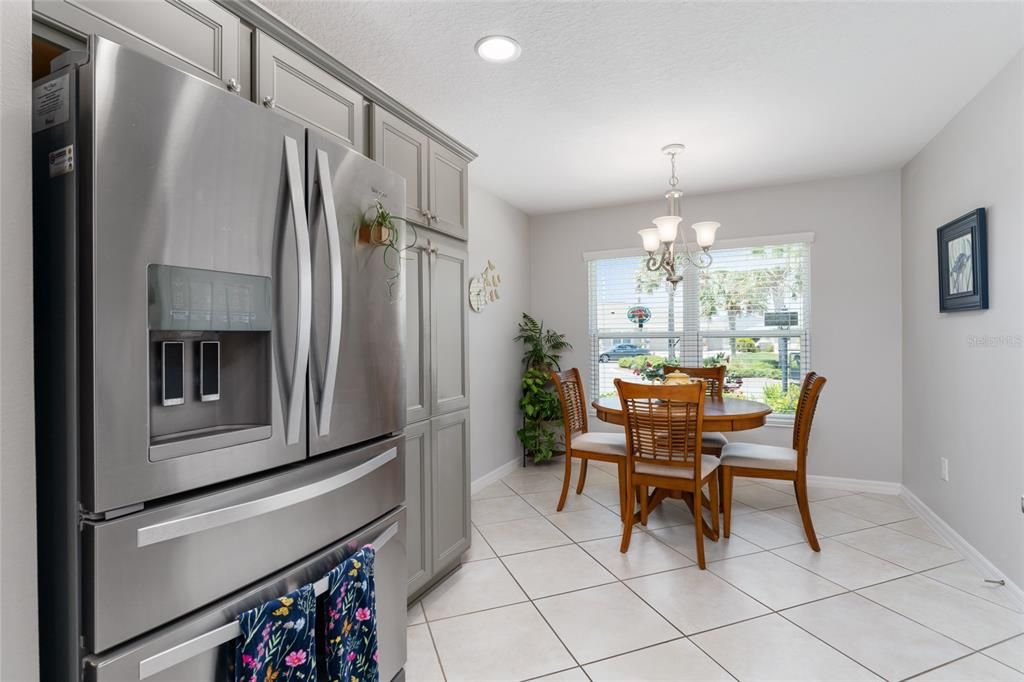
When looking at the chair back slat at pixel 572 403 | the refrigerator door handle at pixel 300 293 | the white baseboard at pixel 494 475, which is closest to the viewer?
the refrigerator door handle at pixel 300 293

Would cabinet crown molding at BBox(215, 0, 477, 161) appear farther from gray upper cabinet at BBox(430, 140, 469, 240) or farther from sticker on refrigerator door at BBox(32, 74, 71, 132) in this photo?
sticker on refrigerator door at BBox(32, 74, 71, 132)

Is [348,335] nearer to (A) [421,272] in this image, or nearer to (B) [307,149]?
(B) [307,149]

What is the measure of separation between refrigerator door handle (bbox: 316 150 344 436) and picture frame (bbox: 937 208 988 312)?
3171 mm

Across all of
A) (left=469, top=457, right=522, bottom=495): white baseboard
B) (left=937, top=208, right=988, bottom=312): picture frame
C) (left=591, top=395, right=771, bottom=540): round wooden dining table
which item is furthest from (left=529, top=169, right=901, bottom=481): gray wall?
(left=469, top=457, right=522, bottom=495): white baseboard

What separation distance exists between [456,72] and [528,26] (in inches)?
19.1

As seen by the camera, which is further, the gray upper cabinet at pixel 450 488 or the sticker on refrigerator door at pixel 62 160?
the gray upper cabinet at pixel 450 488

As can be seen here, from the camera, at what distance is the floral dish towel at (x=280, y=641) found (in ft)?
3.57

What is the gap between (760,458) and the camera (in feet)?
10.1

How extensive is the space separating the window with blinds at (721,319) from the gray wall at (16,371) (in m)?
4.49

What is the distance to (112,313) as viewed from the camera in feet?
3.03

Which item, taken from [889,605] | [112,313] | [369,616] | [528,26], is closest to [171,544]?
[112,313]

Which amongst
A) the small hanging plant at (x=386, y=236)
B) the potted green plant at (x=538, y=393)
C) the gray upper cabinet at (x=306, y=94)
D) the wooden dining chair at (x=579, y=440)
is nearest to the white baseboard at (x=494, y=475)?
the potted green plant at (x=538, y=393)

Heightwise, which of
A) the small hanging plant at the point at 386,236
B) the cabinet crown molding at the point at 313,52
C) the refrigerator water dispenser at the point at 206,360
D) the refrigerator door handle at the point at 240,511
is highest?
the cabinet crown molding at the point at 313,52

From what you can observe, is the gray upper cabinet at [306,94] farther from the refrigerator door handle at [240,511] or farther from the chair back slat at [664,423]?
the chair back slat at [664,423]
